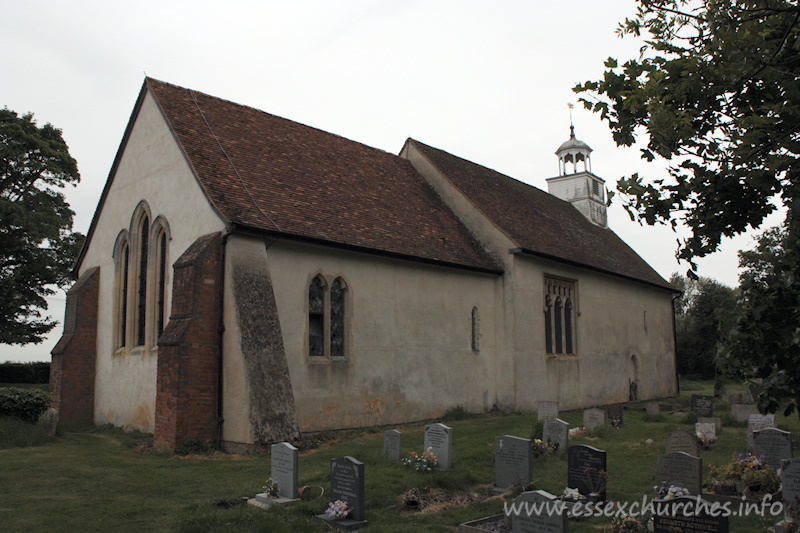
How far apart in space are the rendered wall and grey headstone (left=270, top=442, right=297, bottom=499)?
6.22 metres

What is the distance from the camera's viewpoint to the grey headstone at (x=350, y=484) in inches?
305

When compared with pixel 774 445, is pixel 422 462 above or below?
below

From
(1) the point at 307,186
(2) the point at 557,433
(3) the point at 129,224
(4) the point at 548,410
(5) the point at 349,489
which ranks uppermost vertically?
(1) the point at 307,186

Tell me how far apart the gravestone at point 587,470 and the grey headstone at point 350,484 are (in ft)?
10.6

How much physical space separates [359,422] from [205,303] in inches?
196

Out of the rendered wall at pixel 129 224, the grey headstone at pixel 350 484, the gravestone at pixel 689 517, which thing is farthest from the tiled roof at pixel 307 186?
the gravestone at pixel 689 517

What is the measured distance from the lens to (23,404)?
628 inches

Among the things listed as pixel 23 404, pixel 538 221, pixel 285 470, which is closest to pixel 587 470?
pixel 285 470

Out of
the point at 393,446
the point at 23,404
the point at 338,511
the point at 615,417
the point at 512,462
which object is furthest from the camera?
the point at 615,417

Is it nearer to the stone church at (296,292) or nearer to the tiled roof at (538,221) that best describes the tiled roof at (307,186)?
the stone church at (296,292)

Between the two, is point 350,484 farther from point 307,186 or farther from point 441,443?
point 307,186

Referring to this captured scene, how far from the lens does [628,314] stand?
2661 centimetres

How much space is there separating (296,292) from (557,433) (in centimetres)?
660

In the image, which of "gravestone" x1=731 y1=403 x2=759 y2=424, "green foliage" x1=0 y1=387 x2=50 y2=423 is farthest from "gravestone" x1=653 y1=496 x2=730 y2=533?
"green foliage" x1=0 y1=387 x2=50 y2=423
